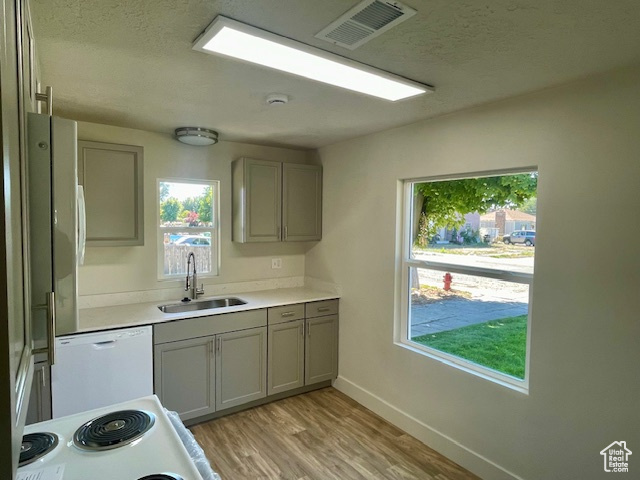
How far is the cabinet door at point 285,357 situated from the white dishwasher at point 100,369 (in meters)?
1.03

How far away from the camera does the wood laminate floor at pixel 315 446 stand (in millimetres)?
2512

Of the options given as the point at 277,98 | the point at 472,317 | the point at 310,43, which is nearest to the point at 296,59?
the point at 310,43

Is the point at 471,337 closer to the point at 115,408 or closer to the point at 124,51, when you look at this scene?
the point at 115,408

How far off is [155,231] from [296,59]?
228cm

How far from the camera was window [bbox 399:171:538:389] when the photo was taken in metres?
2.39

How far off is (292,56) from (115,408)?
5.76 feet

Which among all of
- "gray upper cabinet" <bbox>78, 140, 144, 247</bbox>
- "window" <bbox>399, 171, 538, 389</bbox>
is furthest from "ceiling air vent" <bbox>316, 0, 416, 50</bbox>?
"gray upper cabinet" <bbox>78, 140, 144, 247</bbox>

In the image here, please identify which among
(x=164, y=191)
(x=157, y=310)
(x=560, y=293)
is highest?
(x=164, y=191)

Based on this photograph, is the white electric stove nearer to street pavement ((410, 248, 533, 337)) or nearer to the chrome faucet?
the chrome faucet

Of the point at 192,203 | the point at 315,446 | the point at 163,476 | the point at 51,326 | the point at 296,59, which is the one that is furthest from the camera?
the point at 192,203

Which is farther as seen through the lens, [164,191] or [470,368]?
[164,191]

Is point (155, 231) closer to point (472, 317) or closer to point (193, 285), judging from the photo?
point (193, 285)

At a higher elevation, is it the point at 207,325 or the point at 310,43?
the point at 310,43

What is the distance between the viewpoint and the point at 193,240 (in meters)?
3.64
